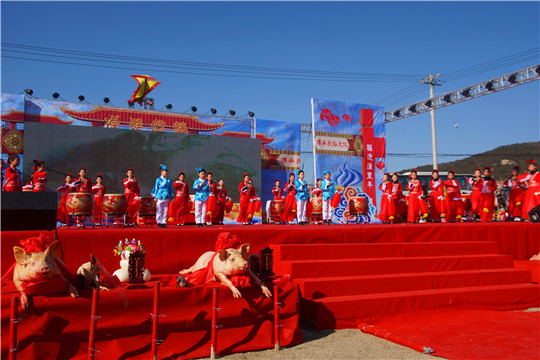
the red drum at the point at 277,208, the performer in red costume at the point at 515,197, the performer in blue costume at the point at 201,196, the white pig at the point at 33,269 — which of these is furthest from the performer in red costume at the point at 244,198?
the white pig at the point at 33,269

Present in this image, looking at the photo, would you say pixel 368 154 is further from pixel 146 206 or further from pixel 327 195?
pixel 146 206

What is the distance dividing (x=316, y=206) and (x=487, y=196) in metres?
4.12

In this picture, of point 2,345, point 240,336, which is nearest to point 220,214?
point 240,336

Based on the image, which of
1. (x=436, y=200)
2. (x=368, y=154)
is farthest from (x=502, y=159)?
(x=436, y=200)

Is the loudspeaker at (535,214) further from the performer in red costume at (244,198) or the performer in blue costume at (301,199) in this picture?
the performer in red costume at (244,198)

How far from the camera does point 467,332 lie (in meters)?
5.09

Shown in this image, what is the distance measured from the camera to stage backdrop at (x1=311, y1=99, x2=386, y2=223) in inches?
617

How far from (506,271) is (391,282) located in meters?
2.15

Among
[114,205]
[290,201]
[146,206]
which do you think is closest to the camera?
[114,205]

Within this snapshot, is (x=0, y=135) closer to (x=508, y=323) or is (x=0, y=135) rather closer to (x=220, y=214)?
(x=220, y=214)

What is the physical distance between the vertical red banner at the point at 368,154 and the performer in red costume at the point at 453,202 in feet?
17.1

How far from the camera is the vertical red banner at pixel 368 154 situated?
16.5 meters

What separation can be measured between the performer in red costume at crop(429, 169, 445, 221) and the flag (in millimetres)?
9606

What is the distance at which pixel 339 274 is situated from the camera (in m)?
5.93
